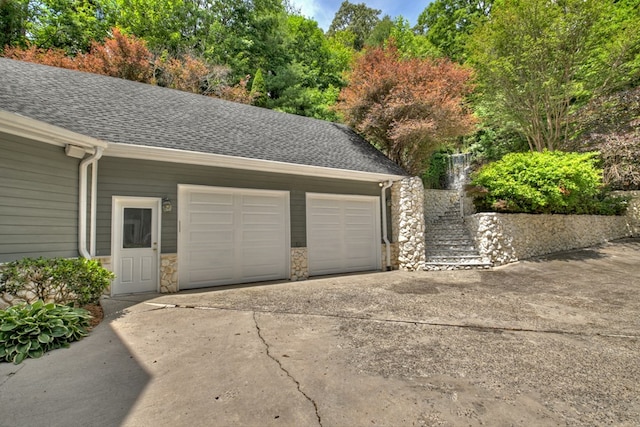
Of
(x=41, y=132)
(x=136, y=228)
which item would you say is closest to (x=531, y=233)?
(x=136, y=228)

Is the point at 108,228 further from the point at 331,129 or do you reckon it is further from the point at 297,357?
the point at 331,129

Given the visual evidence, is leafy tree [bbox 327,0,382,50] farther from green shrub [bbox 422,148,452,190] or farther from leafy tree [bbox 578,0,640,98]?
leafy tree [bbox 578,0,640,98]

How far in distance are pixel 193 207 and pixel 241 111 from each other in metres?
4.21

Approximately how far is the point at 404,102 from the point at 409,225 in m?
4.32

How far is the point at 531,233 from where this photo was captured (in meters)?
8.95

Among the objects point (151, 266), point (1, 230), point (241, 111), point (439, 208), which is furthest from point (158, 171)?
point (439, 208)

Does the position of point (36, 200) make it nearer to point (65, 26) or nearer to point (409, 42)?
point (65, 26)

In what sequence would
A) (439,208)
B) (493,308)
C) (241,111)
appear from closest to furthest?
1. (493,308)
2. (241,111)
3. (439,208)

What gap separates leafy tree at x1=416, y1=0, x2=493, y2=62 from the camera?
18453 mm

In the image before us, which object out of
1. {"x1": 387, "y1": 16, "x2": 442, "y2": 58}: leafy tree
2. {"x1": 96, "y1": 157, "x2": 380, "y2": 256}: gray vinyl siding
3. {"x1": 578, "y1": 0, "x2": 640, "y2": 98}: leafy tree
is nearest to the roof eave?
{"x1": 96, "y1": 157, "x2": 380, "y2": 256}: gray vinyl siding

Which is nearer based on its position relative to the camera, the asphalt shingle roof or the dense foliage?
the asphalt shingle roof

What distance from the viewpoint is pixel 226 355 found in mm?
2738

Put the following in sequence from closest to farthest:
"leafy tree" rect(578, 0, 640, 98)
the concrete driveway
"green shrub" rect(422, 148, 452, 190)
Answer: the concrete driveway → "leafy tree" rect(578, 0, 640, 98) → "green shrub" rect(422, 148, 452, 190)

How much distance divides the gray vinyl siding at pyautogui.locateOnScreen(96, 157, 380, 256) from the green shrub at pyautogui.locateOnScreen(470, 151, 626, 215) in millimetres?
5264
